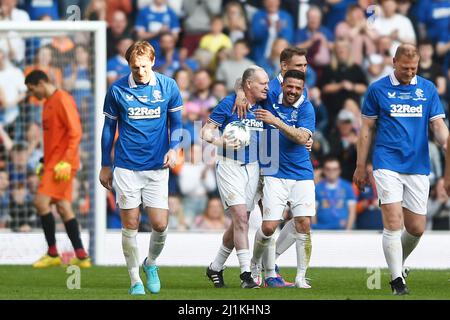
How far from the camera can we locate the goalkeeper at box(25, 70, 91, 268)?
618 inches

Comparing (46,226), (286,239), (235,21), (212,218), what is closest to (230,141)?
(286,239)

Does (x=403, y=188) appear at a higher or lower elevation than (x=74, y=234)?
higher

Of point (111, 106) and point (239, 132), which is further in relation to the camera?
point (239, 132)

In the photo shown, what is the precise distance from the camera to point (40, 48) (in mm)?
18047

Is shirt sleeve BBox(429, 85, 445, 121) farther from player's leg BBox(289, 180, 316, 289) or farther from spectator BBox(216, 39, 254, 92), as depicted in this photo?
spectator BBox(216, 39, 254, 92)

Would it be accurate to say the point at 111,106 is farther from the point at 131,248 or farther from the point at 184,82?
the point at 184,82

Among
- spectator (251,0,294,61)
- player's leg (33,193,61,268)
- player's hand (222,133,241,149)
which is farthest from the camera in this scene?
spectator (251,0,294,61)

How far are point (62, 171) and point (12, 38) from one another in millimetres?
2833

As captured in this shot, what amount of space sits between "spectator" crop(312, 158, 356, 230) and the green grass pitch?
263 cm

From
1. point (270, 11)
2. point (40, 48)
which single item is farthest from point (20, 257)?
point (270, 11)

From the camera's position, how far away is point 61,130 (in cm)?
1580

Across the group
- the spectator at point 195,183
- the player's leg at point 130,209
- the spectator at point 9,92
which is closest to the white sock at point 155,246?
the player's leg at point 130,209

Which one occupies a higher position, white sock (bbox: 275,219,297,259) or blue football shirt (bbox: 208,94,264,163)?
blue football shirt (bbox: 208,94,264,163)

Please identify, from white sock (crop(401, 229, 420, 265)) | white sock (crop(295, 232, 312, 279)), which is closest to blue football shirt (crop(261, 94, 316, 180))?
white sock (crop(295, 232, 312, 279))
